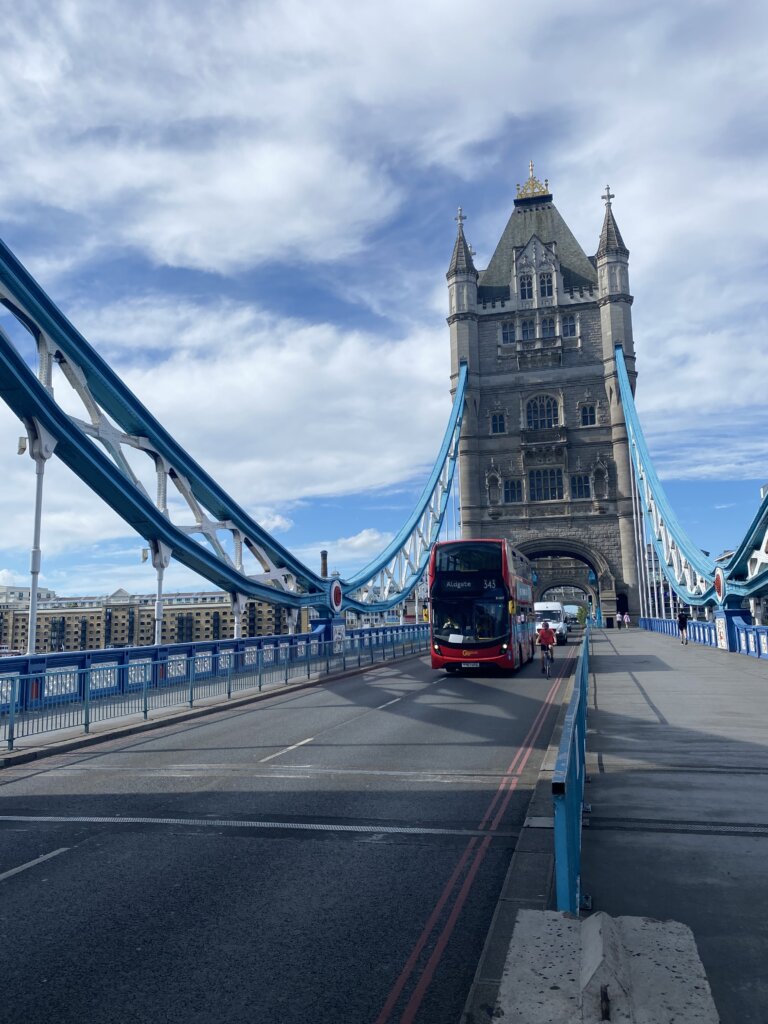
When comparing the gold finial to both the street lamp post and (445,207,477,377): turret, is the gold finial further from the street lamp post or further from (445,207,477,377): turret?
the street lamp post

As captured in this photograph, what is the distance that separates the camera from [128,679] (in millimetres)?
15469

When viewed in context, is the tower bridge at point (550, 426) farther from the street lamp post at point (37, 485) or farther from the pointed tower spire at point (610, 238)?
the street lamp post at point (37, 485)

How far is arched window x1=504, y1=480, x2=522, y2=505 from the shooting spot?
6378 cm

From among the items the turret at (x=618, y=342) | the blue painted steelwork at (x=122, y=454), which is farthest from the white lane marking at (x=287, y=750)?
the turret at (x=618, y=342)

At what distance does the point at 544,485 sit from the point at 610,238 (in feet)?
72.7

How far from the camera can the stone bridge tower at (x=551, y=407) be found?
61.6 m

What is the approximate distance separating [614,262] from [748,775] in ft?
208

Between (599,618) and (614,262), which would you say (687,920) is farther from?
(614,262)

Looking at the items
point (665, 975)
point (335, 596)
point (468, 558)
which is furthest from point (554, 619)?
point (665, 975)

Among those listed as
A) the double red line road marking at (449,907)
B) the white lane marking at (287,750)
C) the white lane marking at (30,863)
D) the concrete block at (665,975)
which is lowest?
the white lane marking at (30,863)

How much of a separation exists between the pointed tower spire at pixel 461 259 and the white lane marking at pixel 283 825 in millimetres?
66109

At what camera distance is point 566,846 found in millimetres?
4316

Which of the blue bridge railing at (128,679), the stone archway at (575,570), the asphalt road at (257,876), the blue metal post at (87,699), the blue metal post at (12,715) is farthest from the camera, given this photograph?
the stone archway at (575,570)

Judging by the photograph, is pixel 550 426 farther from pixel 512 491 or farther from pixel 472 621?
pixel 472 621
